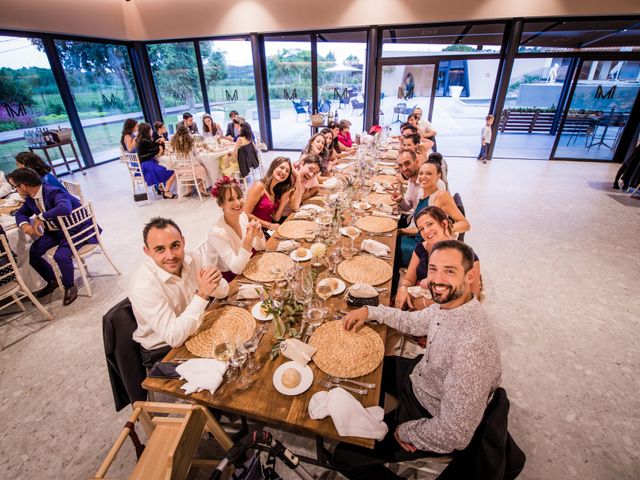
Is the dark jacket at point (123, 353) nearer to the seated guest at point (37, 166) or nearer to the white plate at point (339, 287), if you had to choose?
the white plate at point (339, 287)

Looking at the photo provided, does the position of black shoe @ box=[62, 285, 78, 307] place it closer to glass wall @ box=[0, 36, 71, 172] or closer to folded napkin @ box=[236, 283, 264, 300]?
folded napkin @ box=[236, 283, 264, 300]

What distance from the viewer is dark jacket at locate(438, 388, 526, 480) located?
3.59 ft

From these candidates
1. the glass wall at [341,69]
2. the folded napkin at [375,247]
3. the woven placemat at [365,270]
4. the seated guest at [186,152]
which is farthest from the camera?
the glass wall at [341,69]

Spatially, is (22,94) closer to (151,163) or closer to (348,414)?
(151,163)

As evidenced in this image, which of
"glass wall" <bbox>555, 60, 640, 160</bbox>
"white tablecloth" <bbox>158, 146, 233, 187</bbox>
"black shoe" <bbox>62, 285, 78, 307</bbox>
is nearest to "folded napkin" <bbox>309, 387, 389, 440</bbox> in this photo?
"black shoe" <bbox>62, 285, 78, 307</bbox>

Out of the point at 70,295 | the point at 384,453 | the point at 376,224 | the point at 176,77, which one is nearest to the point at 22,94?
the point at 176,77

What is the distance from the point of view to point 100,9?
25.3 feet

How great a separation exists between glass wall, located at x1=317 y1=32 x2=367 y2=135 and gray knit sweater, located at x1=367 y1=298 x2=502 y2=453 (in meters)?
8.07

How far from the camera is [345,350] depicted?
1.45 m

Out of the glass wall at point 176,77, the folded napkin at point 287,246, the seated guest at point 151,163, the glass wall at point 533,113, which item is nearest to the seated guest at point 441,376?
the folded napkin at point 287,246

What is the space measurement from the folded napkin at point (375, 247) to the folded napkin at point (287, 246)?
51 cm

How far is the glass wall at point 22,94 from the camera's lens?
6430 millimetres

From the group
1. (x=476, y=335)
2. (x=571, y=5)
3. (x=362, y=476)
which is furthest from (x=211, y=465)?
(x=571, y=5)

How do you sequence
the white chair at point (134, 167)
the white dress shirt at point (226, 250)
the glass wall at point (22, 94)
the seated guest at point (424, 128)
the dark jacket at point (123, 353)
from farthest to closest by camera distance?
the seated guest at point (424, 128)
the glass wall at point (22, 94)
the white chair at point (134, 167)
the white dress shirt at point (226, 250)
the dark jacket at point (123, 353)
